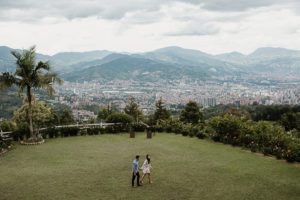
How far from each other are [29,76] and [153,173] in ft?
42.6

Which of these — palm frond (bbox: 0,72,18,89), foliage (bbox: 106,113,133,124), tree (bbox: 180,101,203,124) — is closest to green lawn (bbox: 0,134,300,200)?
palm frond (bbox: 0,72,18,89)

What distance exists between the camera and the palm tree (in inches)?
1085

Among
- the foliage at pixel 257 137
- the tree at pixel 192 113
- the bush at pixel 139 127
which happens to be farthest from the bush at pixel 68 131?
the tree at pixel 192 113

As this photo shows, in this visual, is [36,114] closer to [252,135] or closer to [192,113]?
[252,135]

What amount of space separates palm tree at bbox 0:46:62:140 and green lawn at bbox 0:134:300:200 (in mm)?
3979

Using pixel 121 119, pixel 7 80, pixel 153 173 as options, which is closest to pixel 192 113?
A: pixel 121 119

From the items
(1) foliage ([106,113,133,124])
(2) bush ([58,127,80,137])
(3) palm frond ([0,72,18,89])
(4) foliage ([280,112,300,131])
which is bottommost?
(4) foliage ([280,112,300,131])

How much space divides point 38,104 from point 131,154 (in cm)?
1636

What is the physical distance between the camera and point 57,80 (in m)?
28.2

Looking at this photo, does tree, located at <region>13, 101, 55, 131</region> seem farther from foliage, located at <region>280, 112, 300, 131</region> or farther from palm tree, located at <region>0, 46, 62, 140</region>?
foliage, located at <region>280, 112, 300, 131</region>

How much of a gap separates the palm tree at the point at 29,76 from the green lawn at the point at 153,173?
13.1 feet

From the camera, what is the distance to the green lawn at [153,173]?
51.0ft

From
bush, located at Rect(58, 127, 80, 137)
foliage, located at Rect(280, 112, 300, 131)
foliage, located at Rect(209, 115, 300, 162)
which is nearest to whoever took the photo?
foliage, located at Rect(209, 115, 300, 162)

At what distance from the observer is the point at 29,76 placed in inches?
1091
